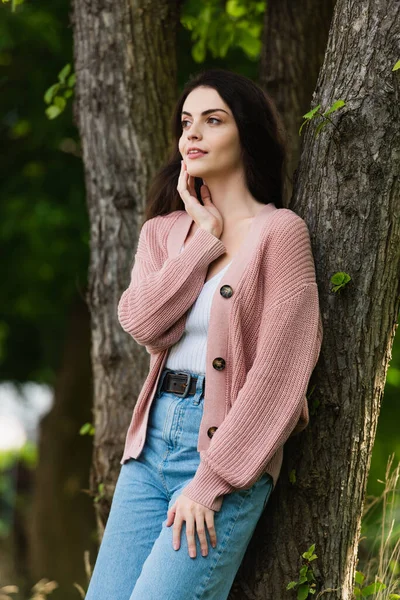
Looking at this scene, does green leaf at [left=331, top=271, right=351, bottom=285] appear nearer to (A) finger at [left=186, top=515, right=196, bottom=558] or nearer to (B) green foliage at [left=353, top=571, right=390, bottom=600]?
(A) finger at [left=186, top=515, right=196, bottom=558]

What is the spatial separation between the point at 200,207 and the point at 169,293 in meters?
0.40

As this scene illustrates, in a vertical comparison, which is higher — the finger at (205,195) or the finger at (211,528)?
the finger at (205,195)

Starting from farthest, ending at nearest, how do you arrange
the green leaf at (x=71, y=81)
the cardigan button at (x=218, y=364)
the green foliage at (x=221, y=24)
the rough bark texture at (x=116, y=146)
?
the green foliage at (x=221, y=24)
the green leaf at (x=71, y=81)
the rough bark texture at (x=116, y=146)
the cardigan button at (x=218, y=364)

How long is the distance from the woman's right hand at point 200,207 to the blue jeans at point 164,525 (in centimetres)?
57

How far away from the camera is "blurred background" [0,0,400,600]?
655 centimetres

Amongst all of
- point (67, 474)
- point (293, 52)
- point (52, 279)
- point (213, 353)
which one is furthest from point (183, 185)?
point (67, 474)

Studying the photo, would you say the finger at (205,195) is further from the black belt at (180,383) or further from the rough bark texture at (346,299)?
the black belt at (180,383)

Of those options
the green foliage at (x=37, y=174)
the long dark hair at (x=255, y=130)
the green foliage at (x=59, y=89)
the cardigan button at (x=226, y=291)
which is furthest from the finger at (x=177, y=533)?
the green foliage at (x=37, y=174)

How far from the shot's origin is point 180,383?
9.66 ft

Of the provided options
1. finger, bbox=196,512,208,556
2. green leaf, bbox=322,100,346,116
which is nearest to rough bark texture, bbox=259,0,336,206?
green leaf, bbox=322,100,346,116

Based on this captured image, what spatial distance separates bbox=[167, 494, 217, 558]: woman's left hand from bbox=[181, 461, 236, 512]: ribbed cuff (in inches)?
0.7

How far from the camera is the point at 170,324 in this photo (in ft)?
9.68

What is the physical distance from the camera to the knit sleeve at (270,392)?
2.70 m

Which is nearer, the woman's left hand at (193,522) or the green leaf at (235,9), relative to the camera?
the woman's left hand at (193,522)
